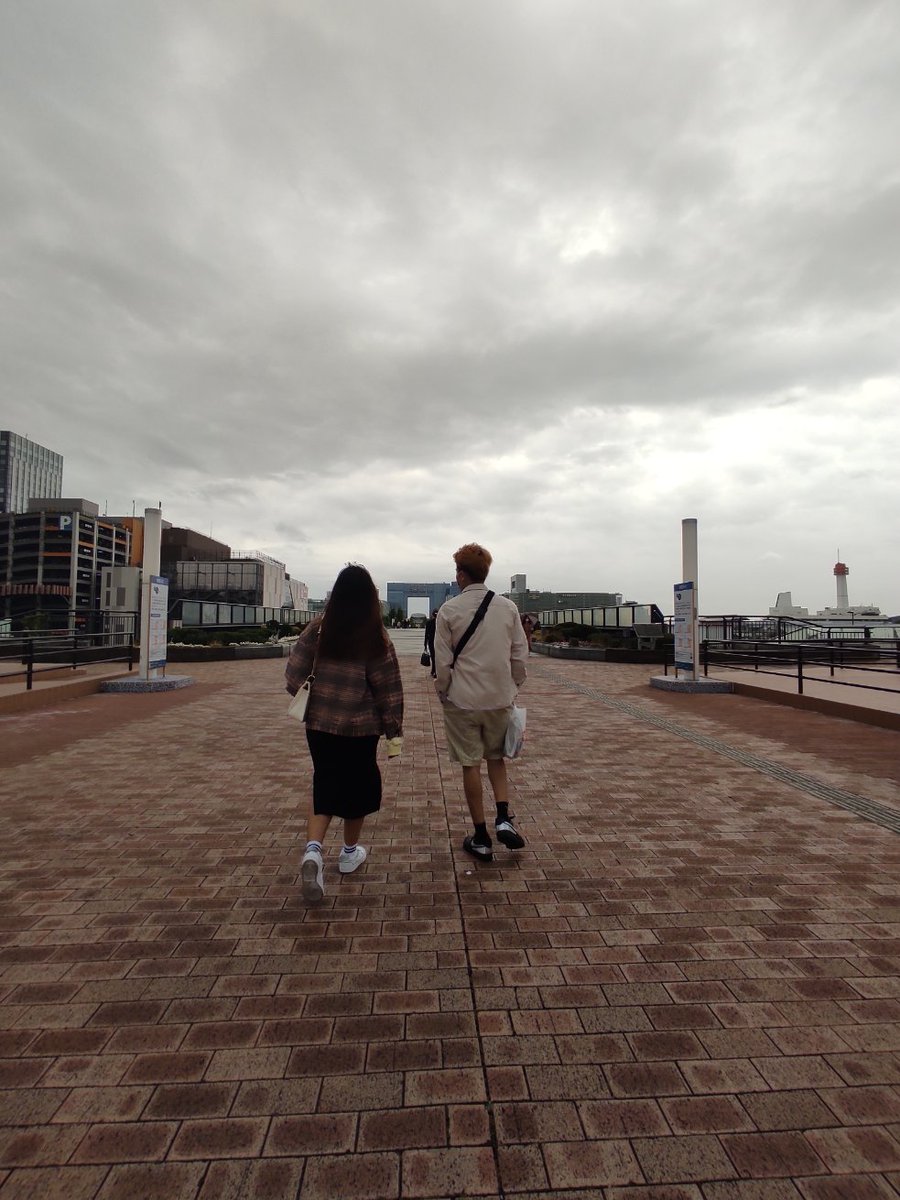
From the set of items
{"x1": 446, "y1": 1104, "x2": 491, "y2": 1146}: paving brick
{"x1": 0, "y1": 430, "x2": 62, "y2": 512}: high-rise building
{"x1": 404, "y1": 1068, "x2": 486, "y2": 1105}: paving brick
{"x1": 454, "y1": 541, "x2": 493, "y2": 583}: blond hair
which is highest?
{"x1": 0, "y1": 430, "x2": 62, "y2": 512}: high-rise building

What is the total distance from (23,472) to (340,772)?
214 meters

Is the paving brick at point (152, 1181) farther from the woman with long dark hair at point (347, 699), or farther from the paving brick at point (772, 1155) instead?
the woman with long dark hair at point (347, 699)

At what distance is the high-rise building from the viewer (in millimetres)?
171500

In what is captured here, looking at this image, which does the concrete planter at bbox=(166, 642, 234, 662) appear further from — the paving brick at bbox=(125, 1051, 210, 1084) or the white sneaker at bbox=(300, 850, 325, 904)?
the paving brick at bbox=(125, 1051, 210, 1084)

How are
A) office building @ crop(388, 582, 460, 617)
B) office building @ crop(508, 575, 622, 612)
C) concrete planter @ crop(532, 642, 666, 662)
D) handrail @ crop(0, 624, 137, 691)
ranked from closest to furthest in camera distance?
1. handrail @ crop(0, 624, 137, 691)
2. concrete planter @ crop(532, 642, 666, 662)
3. office building @ crop(508, 575, 622, 612)
4. office building @ crop(388, 582, 460, 617)

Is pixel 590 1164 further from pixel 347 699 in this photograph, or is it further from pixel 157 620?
pixel 157 620

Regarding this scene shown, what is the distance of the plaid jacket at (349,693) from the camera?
320 cm

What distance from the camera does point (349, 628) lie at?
10.7 ft

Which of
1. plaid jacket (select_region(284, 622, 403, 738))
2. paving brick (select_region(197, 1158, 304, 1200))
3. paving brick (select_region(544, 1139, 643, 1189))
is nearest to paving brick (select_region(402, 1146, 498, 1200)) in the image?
paving brick (select_region(544, 1139, 643, 1189))

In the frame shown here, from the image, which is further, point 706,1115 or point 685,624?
point 685,624

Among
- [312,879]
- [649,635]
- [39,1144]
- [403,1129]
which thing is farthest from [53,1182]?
[649,635]

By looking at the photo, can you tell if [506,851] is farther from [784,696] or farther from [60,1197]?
[784,696]

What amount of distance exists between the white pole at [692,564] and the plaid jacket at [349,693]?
938 cm

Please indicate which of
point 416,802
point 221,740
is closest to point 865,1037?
point 416,802
